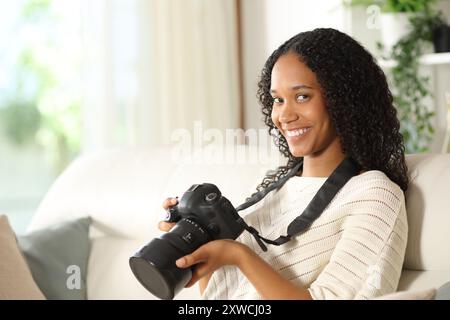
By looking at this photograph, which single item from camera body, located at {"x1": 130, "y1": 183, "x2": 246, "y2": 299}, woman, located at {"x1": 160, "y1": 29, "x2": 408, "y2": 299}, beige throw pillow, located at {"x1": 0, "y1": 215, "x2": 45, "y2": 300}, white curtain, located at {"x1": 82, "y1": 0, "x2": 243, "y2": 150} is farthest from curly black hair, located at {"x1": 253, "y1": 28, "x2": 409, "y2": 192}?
white curtain, located at {"x1": 82, "y1": 0, "x2": 243, "y2": 150}

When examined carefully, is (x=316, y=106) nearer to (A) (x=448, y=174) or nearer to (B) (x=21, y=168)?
(A) (x=448, y=174)

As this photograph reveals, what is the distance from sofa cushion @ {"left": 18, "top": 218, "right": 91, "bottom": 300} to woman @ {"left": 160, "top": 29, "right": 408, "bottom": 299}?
485 millimetres

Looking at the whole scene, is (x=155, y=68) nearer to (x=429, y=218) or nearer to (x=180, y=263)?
(x=429, y=218)

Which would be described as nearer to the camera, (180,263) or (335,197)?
(180,263)

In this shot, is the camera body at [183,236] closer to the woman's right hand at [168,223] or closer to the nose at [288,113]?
the woman's right hand at [168,223]

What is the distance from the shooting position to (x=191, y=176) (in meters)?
1.97

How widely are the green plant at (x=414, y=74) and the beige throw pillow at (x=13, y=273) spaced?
4.76 feet

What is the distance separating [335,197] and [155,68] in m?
1.90

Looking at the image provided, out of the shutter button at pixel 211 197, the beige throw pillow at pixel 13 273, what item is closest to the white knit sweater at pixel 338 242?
the shutter button at pixel 211 197

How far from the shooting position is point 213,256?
4.15ft

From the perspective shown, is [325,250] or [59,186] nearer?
[325,250]

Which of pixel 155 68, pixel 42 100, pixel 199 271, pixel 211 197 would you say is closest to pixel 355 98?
pixel 211 197
